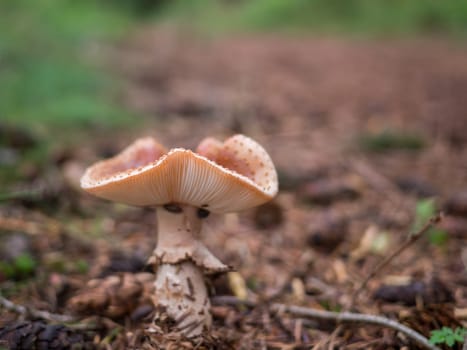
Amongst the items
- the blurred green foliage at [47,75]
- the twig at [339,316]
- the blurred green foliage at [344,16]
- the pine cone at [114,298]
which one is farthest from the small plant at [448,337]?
the blurred green foliage at [344,16]

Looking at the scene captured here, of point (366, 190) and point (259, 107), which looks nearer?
point (366, 190)

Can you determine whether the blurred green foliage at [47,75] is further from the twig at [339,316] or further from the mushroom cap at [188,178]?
the twig at [339,316]

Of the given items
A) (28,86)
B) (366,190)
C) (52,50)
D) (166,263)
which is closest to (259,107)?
(366,190)

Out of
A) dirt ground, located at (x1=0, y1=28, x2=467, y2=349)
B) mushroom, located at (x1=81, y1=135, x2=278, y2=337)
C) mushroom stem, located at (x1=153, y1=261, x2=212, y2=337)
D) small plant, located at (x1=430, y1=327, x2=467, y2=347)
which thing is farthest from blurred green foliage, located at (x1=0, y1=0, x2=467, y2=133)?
small plant, located at (x1=430, y1=327, x2=467, y2=347)

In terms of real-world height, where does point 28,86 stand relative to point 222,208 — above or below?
above

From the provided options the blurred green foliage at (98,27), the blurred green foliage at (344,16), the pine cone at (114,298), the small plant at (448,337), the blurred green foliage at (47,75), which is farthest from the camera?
the blurred green foliage at (344,16)

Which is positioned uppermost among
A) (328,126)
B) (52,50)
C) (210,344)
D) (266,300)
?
(52,50)

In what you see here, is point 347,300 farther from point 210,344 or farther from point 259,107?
point 259,107
